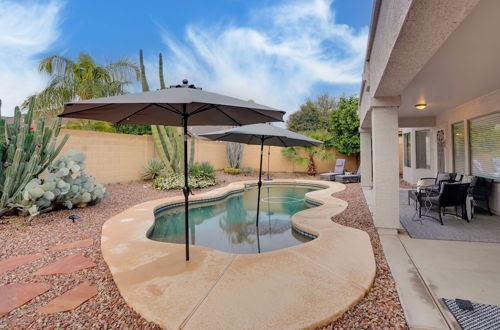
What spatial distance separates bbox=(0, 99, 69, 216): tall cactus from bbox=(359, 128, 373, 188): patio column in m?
10.1

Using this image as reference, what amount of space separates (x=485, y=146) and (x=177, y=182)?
9.77 m

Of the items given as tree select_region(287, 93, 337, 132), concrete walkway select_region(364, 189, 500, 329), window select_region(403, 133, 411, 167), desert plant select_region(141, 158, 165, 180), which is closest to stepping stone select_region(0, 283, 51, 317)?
concrete walkway select_region(364, 189, 500, 329)

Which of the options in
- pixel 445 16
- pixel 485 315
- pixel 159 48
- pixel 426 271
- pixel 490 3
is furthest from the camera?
pixel 159 48

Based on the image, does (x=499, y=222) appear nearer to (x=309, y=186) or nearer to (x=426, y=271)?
(x=426, y=271)

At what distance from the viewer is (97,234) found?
5.08m

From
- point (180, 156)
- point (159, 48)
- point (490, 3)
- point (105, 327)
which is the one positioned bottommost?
point (105, 327)

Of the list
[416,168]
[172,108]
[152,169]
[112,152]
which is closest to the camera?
[172,108]

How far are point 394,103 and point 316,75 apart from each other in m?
24.8

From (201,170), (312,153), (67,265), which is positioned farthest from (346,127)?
(67,265)

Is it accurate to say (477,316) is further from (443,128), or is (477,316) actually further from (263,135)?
(443,128)

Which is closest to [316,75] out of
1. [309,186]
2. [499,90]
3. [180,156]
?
[309,186]

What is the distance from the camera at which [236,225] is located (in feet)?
21.1

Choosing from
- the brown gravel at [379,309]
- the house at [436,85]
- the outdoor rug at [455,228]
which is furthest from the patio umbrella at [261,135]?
the brown gravel at [379,309]

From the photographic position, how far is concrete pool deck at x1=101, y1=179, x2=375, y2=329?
2361mm
